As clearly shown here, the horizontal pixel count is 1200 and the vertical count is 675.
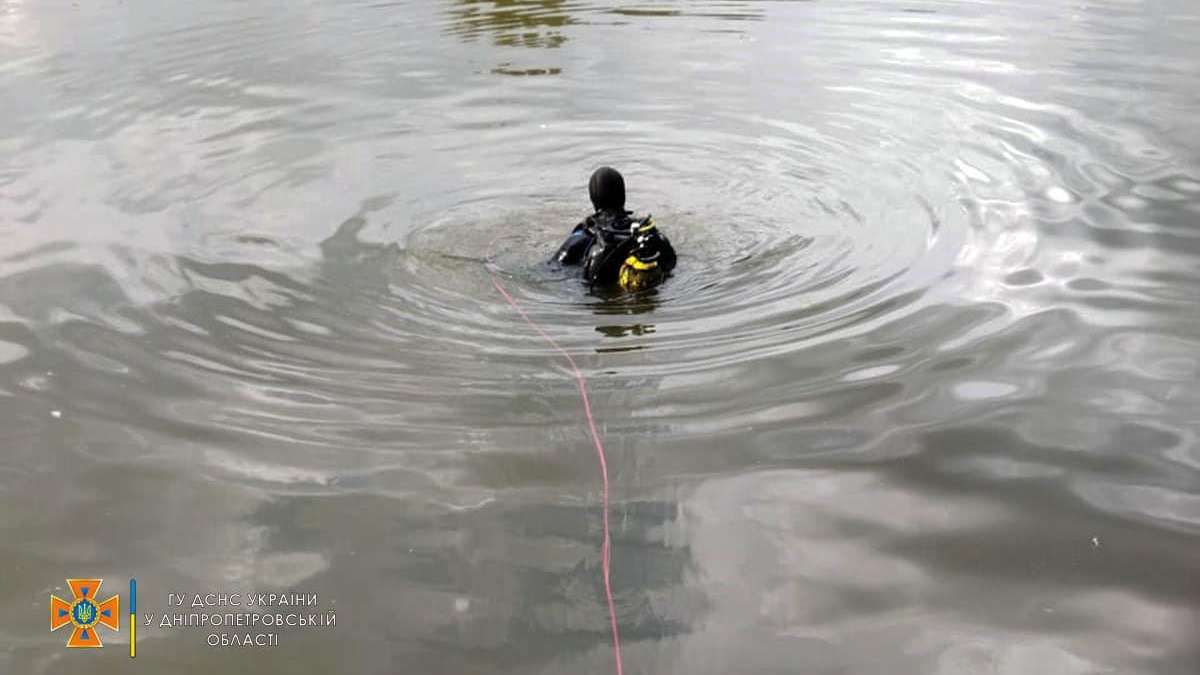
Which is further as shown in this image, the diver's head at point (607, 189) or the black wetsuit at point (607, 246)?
the diver's head at point (607, 189)

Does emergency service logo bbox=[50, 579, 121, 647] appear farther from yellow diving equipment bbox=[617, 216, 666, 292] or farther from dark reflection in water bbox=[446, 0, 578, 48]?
dark reflection in water bbox=[446, 0, 578, 48]

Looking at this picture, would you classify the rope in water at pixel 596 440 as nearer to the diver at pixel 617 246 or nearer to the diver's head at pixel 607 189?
the diver at pixel 617 246

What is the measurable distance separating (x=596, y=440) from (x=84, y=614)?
6.85 feet

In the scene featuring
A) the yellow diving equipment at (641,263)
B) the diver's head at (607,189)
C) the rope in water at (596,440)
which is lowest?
the rope in water at (596,440)

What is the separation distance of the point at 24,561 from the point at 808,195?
19.2ft

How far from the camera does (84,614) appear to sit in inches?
160

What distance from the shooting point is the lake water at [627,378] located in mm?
3986

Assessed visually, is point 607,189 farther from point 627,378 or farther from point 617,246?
point 627,378

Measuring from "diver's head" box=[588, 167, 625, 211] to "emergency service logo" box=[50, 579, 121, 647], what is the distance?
12.3 feet

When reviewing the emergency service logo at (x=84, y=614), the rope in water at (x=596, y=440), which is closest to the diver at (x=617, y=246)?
the rope in water at (x=596, y=440)

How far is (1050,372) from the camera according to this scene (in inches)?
221

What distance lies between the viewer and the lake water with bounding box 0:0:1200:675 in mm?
3986

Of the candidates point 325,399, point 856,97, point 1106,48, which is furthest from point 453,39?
point 325,399

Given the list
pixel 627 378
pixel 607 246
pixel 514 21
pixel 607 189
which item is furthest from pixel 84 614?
pixel 514 21
